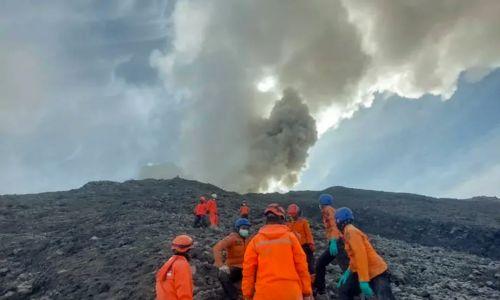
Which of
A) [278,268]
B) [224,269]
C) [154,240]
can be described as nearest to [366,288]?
[278,268]

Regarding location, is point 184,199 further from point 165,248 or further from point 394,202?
point 394,202

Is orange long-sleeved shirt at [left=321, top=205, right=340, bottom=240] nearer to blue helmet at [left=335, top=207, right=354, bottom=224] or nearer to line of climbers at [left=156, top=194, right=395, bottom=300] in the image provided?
line of climbers at [left=156, top=194, right=395, bottom=300]

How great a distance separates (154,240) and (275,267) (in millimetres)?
11075

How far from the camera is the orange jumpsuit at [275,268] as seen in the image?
239 inches

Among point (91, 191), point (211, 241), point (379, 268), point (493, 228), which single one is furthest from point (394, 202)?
point (379, 268)

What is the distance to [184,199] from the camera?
106 ft

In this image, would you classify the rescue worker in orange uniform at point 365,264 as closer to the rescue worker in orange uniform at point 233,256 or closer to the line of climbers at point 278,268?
the line of climbers at point 278,268

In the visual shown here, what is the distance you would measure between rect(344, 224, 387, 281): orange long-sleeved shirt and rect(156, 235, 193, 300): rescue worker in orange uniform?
9.30ft

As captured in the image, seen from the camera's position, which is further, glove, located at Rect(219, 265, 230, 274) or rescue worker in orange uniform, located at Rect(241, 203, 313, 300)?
glove, located at Rect(219, 265, 230, 274)

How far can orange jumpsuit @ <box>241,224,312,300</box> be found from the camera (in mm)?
6070

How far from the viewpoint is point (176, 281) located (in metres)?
6.56

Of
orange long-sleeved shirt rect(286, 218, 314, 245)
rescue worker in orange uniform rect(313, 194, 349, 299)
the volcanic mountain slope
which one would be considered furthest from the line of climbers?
the volcanic mountain slope

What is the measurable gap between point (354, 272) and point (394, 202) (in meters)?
36.1

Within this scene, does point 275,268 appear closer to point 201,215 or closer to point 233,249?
point 233,249
